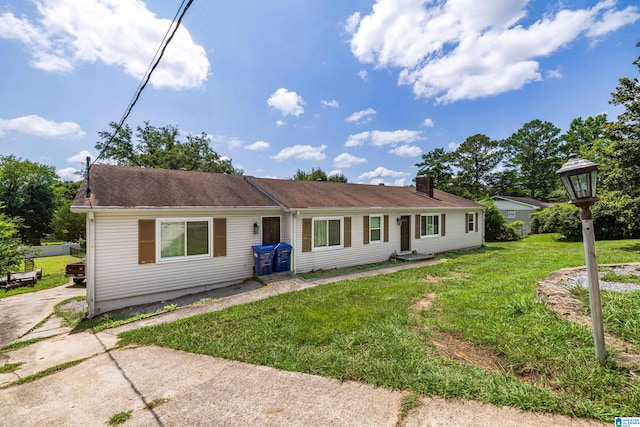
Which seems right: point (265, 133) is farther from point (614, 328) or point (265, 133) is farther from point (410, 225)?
point (614, 328)

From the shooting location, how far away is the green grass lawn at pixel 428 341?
2783mm

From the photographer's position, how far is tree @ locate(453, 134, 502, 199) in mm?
41375

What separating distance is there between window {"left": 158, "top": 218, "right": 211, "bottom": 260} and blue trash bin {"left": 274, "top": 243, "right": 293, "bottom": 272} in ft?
7.71

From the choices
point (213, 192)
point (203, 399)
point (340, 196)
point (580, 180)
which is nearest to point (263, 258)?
point (213, 192)

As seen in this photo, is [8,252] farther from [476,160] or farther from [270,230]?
[476,160]

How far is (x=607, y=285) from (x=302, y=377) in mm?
6508

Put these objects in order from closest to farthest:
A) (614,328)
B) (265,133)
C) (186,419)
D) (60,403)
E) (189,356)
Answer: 1. (186,419)
2. (60,403)
3. (614,328)
4. (189,356)
5. (265,133)

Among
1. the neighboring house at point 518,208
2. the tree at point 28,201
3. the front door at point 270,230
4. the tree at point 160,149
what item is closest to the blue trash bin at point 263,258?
the front door at point 270,230

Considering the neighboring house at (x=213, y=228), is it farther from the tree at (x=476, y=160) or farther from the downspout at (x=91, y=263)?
the tree at (x=476, y=160)

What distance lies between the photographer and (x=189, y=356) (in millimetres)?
4406

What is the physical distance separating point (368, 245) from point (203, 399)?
31.3ft

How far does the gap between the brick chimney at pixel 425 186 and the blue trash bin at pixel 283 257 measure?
434 inches

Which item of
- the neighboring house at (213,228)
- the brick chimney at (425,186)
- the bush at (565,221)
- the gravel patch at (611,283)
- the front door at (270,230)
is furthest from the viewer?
the brick chimney at (425,186)

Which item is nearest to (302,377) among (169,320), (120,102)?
(169,320)
